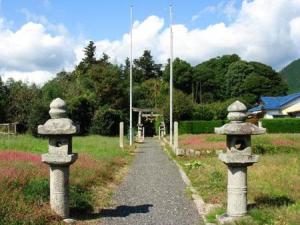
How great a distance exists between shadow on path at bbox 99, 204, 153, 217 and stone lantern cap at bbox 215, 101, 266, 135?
2.56 m

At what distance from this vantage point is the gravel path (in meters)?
9.40

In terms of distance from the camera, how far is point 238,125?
889 cm

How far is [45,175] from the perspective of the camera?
11.4 m

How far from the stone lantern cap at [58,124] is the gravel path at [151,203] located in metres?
1.80

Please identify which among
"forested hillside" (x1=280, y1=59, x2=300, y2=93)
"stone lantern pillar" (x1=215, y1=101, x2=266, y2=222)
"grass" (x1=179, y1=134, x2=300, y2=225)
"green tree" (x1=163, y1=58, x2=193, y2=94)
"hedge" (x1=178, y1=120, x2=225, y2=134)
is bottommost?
"grass" (x1=179, y1=134, x2=300, y2=225)

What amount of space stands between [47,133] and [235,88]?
71953mm

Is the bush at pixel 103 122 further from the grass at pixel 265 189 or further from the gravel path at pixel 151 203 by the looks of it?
the gravel path at pixel 151 203

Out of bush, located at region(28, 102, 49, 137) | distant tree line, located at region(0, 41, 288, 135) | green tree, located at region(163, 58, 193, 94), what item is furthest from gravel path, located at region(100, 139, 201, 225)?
green tree, located at region(163, 58, 193, 94)

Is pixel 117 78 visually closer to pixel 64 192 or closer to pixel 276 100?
pixel 276 100

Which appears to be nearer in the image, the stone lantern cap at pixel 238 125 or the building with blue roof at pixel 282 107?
the stone lantern cap at pixel 238 125

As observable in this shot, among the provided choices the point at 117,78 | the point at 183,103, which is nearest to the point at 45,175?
the point at 183,103

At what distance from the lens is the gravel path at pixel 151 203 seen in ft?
30.8

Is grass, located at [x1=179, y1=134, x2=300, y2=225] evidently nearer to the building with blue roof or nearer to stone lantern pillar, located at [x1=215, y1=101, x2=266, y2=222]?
stone lantern pillar, located at [x1=215, y1=101, x2=266, y2=222]

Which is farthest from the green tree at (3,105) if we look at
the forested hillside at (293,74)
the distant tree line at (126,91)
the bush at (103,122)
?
the forested hillside at (293,74)
